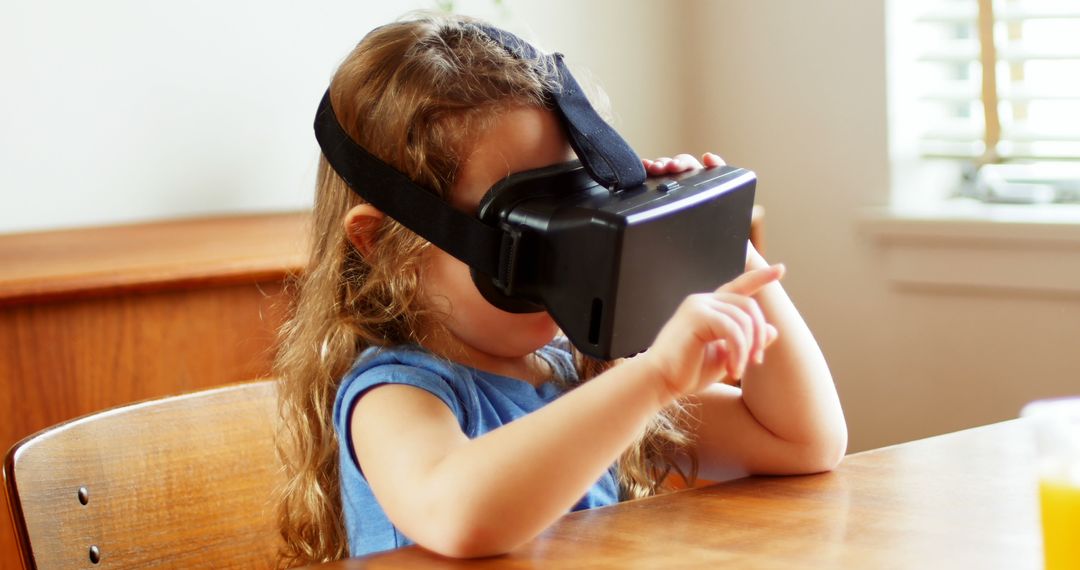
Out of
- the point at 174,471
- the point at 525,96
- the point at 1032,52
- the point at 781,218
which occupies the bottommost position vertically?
the point at 781,218

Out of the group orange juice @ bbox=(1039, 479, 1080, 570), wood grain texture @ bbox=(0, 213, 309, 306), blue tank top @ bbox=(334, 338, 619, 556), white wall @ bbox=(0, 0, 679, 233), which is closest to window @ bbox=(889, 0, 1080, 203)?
white wall @ bbox=(0, 0, 679, 233)

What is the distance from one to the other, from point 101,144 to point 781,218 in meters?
1.22

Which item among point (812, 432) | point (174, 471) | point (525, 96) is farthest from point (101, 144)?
point (812, 432)

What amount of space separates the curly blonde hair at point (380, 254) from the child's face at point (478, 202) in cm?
1

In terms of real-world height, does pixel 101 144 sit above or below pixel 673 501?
above

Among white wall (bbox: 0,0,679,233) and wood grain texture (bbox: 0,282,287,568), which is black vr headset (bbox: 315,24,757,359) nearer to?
wood grain texture (bbox: 0,282,287,568)

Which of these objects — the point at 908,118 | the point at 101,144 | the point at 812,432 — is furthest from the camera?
the point at 908,118

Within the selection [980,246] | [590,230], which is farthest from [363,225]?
[980,246]

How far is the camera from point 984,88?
213cm

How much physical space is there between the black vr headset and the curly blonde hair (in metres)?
0.04

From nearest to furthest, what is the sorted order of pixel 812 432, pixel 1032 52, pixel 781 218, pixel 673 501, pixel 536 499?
1. pixel 536 499
2. pixel 673 501
3. pixel 812 432
4. pixel 1032 52
5. pixel 781 218

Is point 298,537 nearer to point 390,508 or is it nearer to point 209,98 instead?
point 390,508

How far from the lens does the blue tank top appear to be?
94 centimetres

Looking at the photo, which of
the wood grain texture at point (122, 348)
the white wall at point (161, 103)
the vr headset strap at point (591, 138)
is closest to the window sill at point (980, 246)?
the white wall at point (161, 103)
